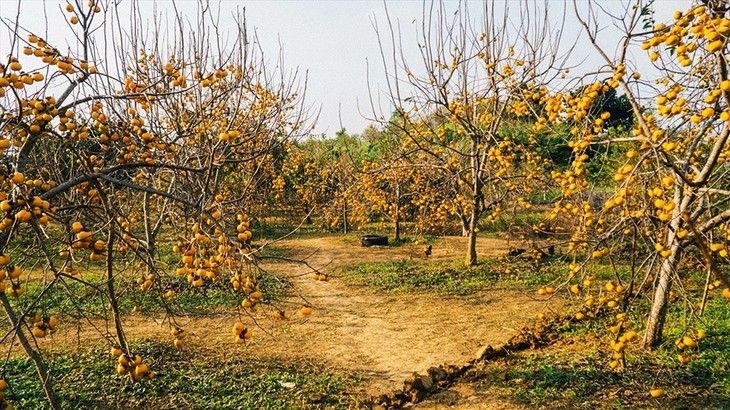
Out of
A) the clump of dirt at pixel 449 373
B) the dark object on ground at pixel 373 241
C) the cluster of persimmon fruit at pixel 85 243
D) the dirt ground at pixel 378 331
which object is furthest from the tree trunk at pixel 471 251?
the cluster of persimmon fruit at pixel 85 243

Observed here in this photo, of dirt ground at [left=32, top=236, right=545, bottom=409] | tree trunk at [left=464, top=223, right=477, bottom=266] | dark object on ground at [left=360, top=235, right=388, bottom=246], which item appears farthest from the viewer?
dark object on ground at [left=360, top=235, right=388, bottom=246]

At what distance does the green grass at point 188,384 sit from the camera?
361cm

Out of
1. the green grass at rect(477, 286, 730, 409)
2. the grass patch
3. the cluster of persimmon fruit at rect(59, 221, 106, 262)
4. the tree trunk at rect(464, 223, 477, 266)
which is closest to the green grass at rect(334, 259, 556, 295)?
the tree trunk at rect(464, 223, 477, 266)

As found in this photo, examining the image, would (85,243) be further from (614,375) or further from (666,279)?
(666,279)

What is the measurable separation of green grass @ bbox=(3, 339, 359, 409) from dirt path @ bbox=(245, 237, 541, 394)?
386 mm

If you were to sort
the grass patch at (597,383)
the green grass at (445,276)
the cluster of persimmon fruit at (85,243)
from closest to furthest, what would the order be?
the cluster of persimmon fruit at (85,243) < the grass patch at (597,383) < the green grass at (445,276)

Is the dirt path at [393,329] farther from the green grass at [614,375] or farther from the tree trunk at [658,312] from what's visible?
the tree trunk at [658,312]

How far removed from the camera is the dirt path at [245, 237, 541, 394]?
4.44 meters

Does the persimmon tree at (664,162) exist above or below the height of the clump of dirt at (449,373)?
above

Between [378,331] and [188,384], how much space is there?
2249 millimetres

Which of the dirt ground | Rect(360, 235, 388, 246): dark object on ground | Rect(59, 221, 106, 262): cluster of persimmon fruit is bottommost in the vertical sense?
the dirt ground

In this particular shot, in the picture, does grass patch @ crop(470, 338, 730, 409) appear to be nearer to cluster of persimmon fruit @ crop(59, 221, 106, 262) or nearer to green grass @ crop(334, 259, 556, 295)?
green grass @ crop(334, 259, 556, 295)

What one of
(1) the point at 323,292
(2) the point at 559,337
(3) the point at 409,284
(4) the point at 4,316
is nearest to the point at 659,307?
→ (2) the point at 559,337

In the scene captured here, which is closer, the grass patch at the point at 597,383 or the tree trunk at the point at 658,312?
the grass patch at the point at 597,383
